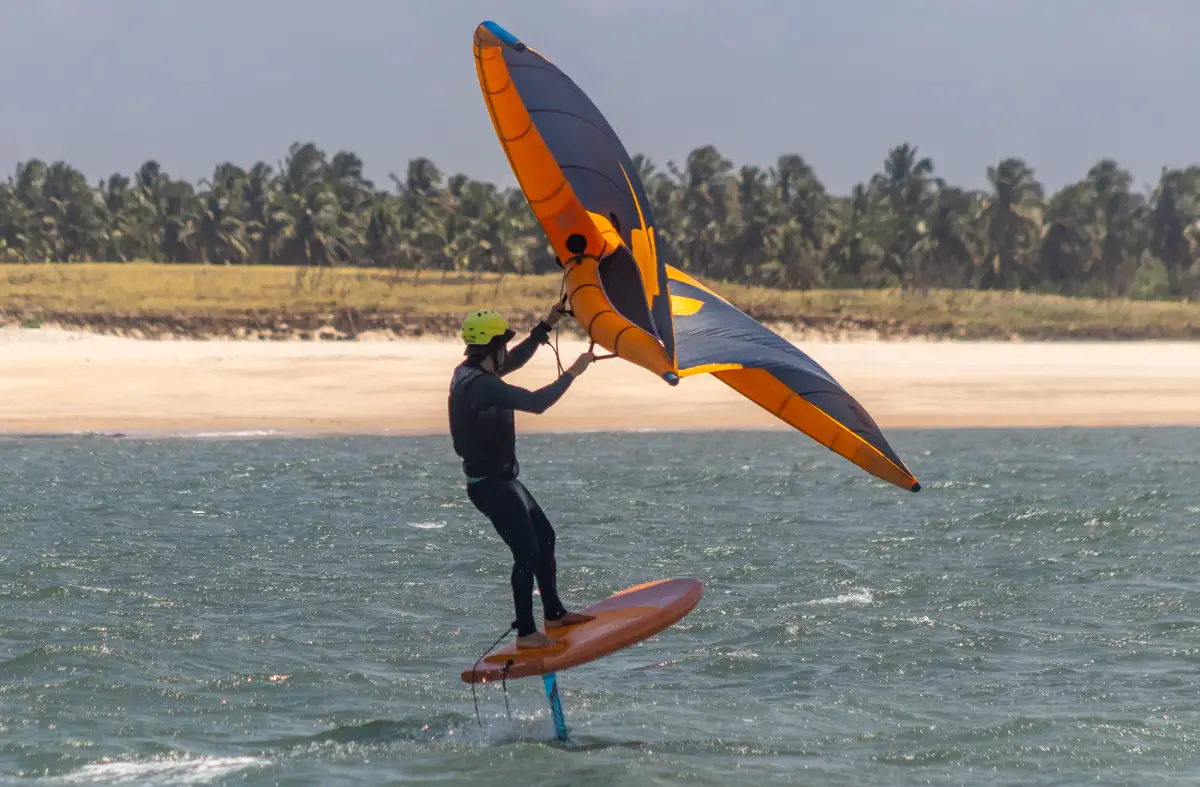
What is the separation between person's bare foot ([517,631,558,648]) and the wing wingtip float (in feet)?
5.74

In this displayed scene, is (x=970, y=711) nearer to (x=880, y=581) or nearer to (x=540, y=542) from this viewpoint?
(x=540, y=542)

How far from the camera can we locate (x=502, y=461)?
342 inches

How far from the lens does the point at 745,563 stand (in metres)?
15.6

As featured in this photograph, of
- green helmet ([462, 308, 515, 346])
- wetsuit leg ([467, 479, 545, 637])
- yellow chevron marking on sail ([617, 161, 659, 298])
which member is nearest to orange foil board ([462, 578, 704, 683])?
wetsuit leg ([467, 479, 545, 637])

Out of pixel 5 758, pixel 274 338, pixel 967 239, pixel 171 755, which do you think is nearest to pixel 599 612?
pixel 171 755

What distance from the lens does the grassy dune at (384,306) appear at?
39.0 m

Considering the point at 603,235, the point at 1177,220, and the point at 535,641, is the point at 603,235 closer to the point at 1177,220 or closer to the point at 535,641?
the point at 535,641

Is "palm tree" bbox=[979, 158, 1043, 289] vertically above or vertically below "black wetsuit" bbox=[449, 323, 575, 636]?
above

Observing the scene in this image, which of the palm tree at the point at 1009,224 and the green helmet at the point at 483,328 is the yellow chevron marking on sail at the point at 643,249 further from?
the palm tree at the point at 1009,224

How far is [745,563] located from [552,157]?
7.80 m

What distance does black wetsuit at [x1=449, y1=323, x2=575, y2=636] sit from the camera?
8469mm

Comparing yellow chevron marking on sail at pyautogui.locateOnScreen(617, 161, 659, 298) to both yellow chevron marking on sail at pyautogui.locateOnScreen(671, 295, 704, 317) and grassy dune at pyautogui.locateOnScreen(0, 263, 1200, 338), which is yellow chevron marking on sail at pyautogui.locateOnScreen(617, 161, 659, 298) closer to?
yellow chevron marking on sail at pyautogui.locateOnScreen(671, 295, 704, 317)

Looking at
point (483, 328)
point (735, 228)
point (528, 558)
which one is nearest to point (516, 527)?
point (528, 558)

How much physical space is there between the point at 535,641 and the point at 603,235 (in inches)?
94.5
